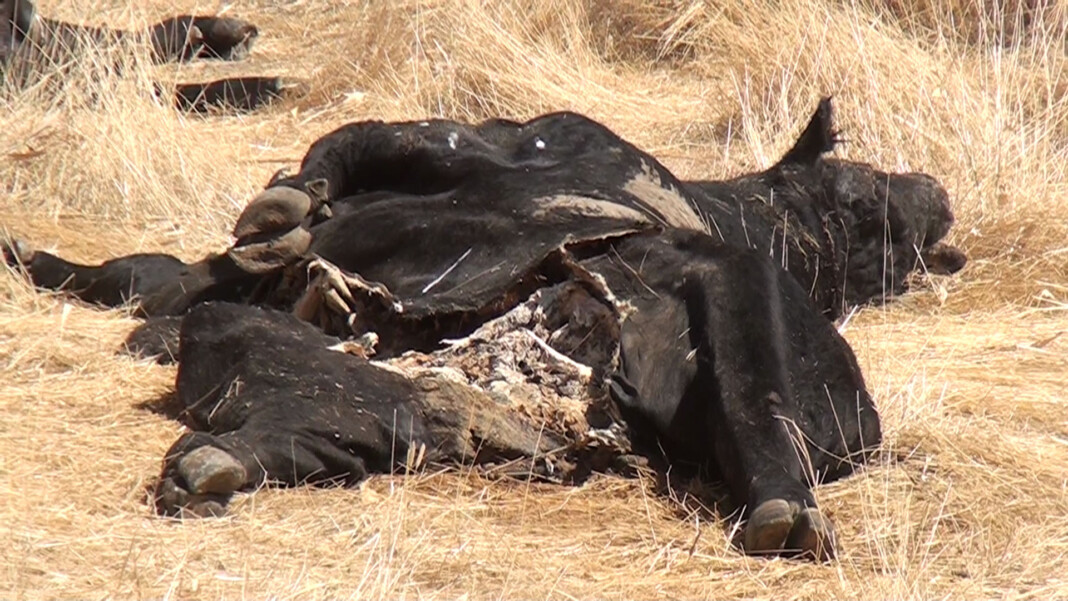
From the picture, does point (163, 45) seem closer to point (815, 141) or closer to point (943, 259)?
point (815, 141)

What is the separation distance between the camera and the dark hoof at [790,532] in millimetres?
3594

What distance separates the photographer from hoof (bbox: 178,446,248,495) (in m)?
3.51

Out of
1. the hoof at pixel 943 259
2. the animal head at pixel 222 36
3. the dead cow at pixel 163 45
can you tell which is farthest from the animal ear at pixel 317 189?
the animal head at pixel 222 36

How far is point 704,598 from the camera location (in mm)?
3410

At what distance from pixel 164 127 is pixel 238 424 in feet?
10.3

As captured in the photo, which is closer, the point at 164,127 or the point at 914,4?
the point at 164,127

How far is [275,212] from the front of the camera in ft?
15.1

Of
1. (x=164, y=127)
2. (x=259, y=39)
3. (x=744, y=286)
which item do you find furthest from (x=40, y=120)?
(x=744, y=286)

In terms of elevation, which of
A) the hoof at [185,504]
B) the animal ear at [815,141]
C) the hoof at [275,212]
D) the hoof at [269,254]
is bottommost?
the hoof at [185,504]

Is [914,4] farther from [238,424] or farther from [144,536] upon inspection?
[144,536]

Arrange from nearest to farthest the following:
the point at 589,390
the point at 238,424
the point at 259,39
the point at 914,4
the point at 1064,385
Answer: the point at 238,424 → the point at 589,390 → the point at 1064,385 → the point at 914,4 → the point at 259,39

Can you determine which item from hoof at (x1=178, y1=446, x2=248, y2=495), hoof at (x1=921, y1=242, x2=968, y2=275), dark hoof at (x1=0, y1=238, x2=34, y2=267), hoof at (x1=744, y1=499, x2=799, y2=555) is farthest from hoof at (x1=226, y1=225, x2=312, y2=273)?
hoof at (x1=921, y1=242, x2=968, y2=275)

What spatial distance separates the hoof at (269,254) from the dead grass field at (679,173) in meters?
0.40

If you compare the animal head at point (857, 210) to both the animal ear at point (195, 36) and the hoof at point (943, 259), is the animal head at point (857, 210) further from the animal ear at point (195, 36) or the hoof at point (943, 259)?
the animal ear at point (195, 36)
